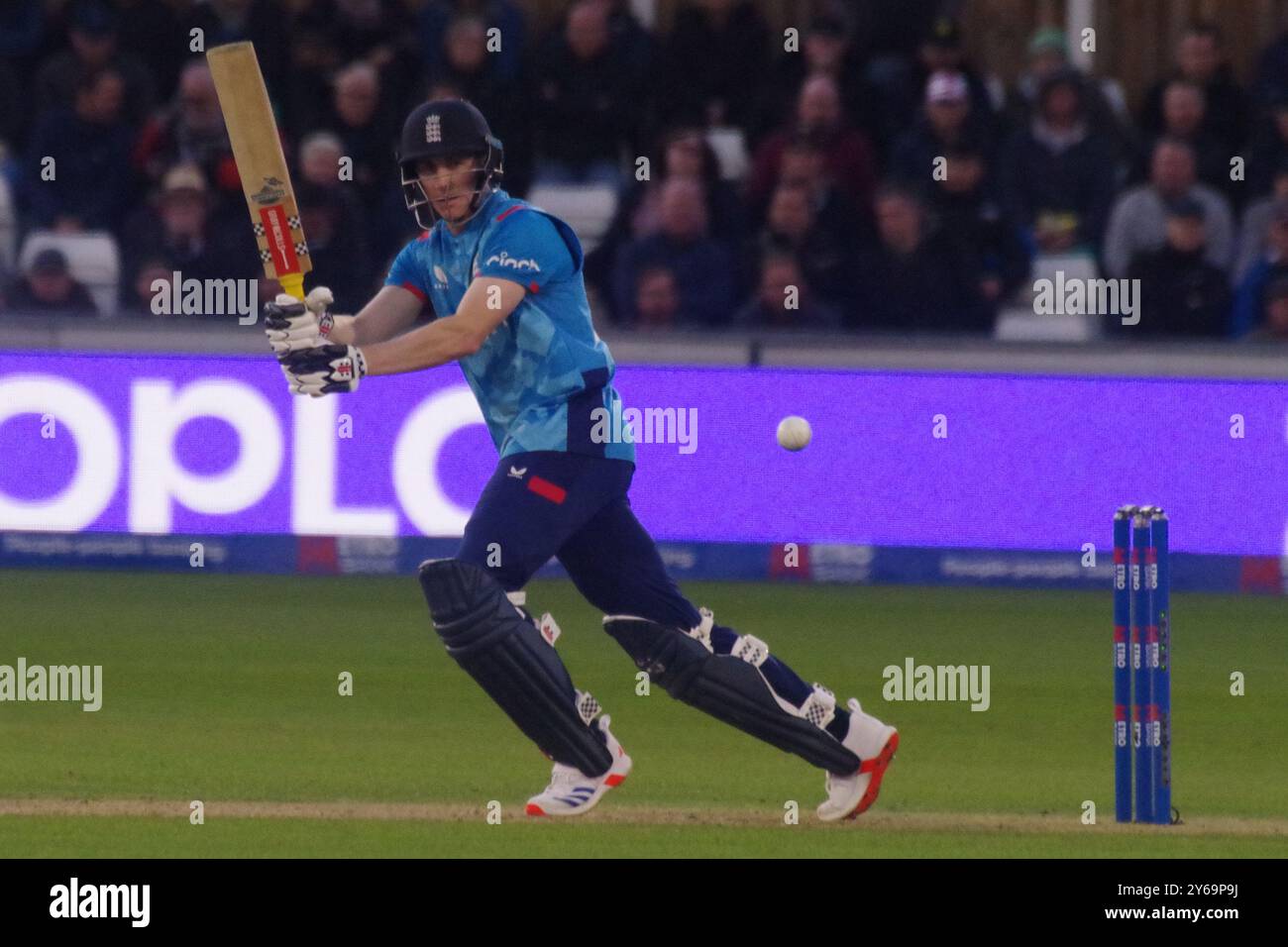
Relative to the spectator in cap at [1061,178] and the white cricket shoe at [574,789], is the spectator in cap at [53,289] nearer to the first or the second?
the spectator in cap at [1061,178]

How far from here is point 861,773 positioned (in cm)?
823

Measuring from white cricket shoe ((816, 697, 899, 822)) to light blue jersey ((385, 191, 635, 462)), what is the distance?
112cm

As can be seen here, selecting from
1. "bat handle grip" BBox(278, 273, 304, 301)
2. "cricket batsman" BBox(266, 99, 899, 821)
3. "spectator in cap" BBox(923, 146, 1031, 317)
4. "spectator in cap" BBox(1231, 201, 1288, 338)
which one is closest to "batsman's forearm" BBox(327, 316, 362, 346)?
"cricket batsman" BBox(266, 99, 899, 821)

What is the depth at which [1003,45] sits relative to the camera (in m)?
17.7

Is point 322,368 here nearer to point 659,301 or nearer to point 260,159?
point 260,159

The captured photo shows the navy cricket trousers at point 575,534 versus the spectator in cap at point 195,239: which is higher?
the spectator in cap at point 195,239

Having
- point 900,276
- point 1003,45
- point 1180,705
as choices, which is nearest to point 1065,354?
point 900,276

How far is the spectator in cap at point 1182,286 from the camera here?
14.3 meters

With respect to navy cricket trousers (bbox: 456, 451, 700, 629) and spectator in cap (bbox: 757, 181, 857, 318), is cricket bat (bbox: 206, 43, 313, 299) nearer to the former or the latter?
navy cricket trousers (bbox: 456, 451, 700, 629)

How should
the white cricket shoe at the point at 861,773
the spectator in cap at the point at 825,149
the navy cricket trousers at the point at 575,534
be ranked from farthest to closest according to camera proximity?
the spectator in cap at the point at 825,149 < the white cricket shoe at the point at 861,773 < the navy cricket trousers at the point at 575,534

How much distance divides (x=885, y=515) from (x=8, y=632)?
4465 mm

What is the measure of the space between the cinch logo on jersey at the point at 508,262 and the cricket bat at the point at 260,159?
1.93ft

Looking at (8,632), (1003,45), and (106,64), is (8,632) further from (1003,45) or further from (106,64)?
(1003,45)

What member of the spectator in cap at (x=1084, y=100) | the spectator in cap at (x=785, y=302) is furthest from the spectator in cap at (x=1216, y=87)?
the spectator in cap at (x=785, y=302)
